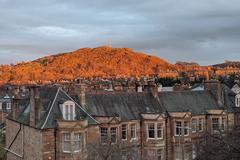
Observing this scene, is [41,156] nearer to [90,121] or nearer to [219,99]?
[90,121]

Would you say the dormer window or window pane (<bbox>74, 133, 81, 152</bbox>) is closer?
window pane (<bbox>74, 133, 81, 152</bbox>)

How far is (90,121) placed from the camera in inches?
1522

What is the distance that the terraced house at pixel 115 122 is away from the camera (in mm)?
36125

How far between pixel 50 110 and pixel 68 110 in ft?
5.55

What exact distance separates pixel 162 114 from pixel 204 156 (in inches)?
950

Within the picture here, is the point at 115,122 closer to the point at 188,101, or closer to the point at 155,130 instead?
the point at 155,130

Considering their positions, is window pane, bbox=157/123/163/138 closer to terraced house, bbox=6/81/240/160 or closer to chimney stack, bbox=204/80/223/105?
terraced house, bbox=6/81/240/160

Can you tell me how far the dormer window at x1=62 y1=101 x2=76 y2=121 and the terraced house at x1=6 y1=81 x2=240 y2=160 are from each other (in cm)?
9

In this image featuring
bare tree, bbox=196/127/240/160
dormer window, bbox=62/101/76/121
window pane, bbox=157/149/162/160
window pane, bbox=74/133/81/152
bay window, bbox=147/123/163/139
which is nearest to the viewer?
bare tree, bbox=196/127/240/160

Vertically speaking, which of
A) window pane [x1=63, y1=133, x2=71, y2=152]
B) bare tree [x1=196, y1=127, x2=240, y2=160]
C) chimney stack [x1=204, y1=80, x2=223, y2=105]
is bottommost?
window pane [x1=63, y1=133, x2=71, y2=152]

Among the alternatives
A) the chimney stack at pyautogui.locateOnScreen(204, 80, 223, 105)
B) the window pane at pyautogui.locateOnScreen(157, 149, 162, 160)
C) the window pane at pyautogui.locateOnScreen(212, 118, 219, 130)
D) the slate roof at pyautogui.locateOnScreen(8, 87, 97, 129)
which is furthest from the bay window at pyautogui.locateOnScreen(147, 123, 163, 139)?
the chimney stack at pyautogui.locateOnScreen(204, 80, 223, 105)

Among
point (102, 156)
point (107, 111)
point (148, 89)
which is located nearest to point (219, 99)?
point (148, 89)

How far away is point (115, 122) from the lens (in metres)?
40.0

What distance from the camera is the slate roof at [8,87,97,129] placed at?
36250mm
